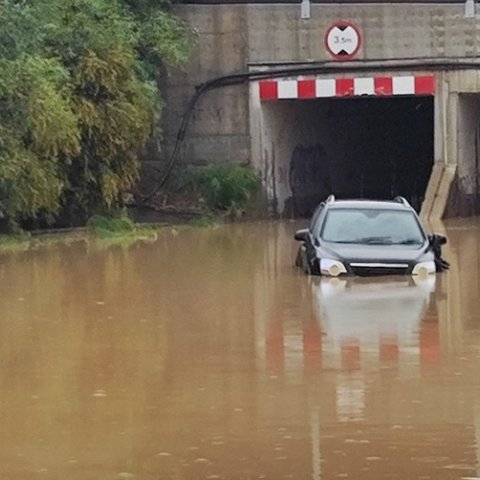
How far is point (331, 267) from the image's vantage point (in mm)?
21516

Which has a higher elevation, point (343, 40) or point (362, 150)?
point (343, 40)

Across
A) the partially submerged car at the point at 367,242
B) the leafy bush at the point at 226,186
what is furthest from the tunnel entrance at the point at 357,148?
the partially submerged car at the point at 367,242

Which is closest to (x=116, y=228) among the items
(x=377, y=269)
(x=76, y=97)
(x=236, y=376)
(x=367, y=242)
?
(x=76, y=97)

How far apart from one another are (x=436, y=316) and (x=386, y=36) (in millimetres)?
17056

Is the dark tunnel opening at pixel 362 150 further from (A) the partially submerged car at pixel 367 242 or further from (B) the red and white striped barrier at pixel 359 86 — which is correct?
(A) the partially submerged car at pixel 367 242

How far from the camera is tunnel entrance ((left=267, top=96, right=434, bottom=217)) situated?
3712 centimetres

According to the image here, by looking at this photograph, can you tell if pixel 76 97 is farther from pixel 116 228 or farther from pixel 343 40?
pixel 343 40

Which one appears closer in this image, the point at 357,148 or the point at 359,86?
the point at 359,86

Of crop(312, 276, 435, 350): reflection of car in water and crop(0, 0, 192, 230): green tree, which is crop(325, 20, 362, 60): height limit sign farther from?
crop(312, 276, 435, 350): reflection of car in water

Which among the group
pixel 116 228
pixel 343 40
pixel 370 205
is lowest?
pixel 116 228

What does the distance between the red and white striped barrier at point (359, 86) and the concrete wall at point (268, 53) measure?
0.38m

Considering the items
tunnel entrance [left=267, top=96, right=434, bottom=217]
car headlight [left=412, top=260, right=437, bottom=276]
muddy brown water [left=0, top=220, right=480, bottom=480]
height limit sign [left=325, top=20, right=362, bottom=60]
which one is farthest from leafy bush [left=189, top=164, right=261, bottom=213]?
car headlight [left=412, top=260, right=437, bottom=276]

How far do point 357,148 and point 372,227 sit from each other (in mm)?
19067

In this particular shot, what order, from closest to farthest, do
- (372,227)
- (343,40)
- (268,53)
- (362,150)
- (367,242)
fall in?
(367,242) → (372,227) → (343,40) → (268,53) → (362,150)
